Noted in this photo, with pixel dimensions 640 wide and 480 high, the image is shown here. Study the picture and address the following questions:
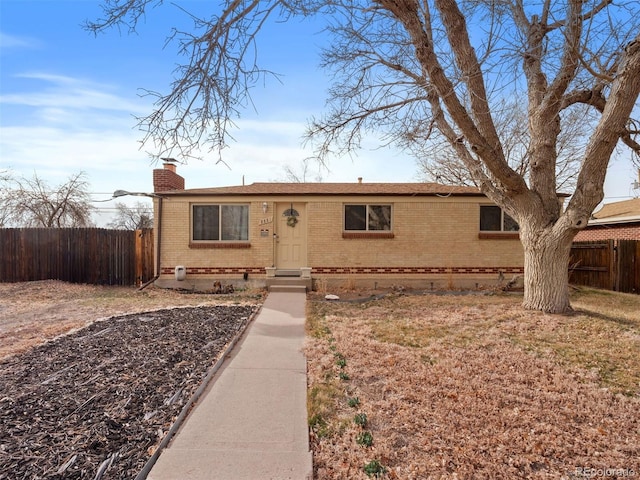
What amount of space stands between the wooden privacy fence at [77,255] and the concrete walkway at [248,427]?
8.42 metres

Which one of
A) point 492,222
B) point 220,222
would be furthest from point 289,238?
point 492,222

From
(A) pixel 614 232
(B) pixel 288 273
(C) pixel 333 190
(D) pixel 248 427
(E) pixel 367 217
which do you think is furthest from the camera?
(A) pixel 614 232

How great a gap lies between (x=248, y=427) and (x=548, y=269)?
21.4 ft

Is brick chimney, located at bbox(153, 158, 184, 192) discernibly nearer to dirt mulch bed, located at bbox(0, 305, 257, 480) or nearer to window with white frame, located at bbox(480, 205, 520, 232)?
dirt mulch bed, located at bbox(0, 305, 257, 480)

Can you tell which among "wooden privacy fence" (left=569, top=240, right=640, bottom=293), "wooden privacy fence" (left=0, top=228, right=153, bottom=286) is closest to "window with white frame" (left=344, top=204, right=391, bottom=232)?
"wooden privacy fence" (left=0, top=228, right=153, bottom=286)

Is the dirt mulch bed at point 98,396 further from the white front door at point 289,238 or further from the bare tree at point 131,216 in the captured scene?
the bare tree at point 131,216

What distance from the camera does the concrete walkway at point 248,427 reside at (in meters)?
2.35

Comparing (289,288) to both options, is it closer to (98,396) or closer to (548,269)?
(548,269)

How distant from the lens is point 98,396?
3385 millimetres

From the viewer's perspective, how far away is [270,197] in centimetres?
1106

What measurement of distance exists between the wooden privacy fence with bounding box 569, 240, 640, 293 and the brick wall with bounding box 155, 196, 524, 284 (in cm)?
312

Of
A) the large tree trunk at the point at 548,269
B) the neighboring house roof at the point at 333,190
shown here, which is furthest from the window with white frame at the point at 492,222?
the large tree trunk at the point at 548,269

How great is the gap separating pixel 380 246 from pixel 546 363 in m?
6.97

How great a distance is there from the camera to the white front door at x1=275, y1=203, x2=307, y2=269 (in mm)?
11141
